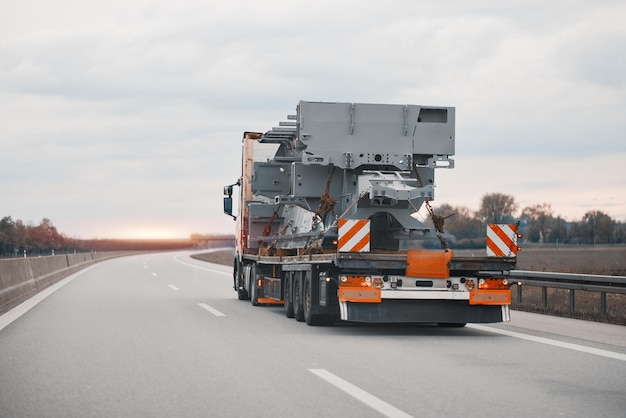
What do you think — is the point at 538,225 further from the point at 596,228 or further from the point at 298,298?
the point at 298,298

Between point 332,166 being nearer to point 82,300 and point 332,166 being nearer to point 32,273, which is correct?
point 82,300

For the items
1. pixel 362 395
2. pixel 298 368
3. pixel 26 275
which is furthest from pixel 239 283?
pixel 362 395

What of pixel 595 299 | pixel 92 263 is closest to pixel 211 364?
pixel 595 299

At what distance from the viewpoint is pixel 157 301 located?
68.3 feet

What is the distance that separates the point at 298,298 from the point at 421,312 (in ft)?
10.2

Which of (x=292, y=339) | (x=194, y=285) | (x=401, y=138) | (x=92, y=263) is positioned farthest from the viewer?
(x=92, y=263)

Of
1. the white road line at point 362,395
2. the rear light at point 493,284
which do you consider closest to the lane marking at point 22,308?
the white road line at point 362,395

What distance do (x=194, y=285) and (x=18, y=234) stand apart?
11408 centimetres

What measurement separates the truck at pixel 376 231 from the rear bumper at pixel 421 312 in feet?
0.05

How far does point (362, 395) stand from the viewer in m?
7.86

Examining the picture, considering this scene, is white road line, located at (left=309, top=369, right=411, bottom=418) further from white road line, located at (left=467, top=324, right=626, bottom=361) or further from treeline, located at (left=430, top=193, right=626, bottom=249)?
treeline, located at (left=430, top=193, right=626, bottom=249)

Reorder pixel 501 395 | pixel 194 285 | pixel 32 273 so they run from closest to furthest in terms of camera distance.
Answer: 1. pixel 501 395
2. pixel 32 273
3. pixel 194 285

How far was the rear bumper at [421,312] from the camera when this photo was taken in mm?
13180

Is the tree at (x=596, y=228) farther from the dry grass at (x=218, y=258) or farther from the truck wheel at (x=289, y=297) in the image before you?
the truck wheel at (x=289, y=297)
